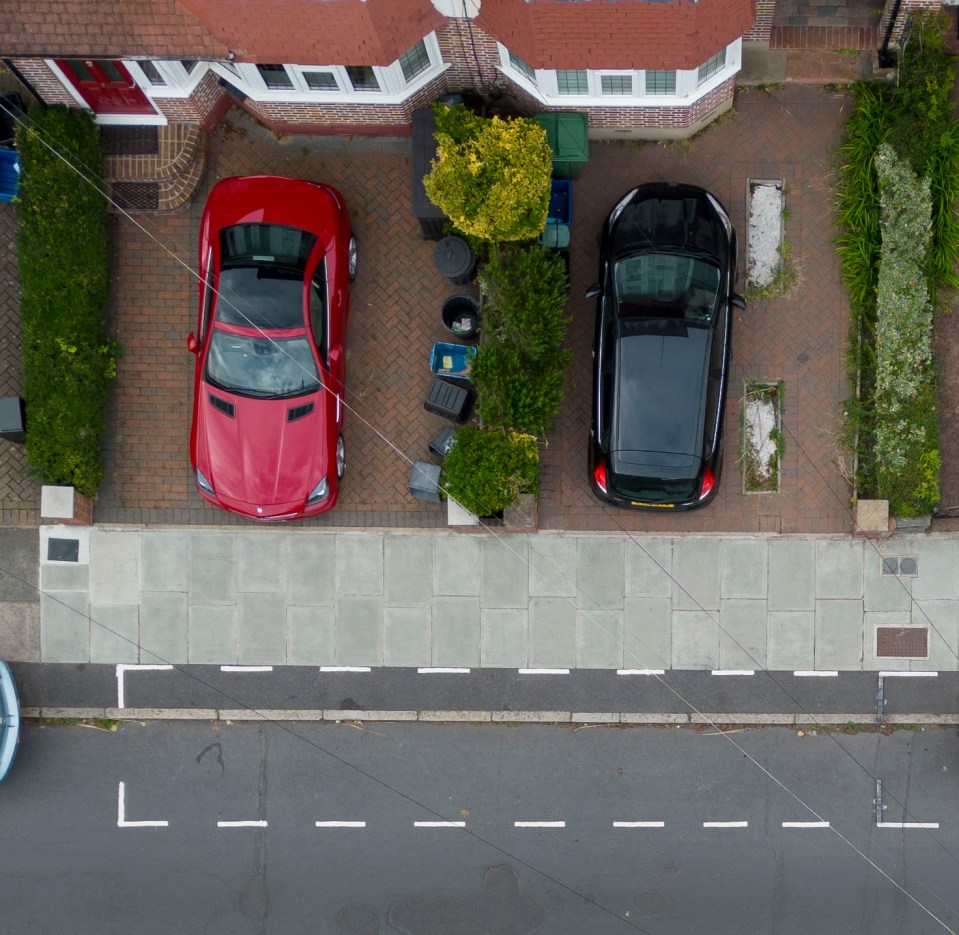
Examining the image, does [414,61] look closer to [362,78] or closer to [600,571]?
[362,78]

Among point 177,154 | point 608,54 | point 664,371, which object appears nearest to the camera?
point 608,54

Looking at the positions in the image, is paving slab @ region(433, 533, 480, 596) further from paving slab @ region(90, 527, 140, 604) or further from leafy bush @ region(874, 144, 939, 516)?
leafy bush @ region(874, 144, 939, 516)

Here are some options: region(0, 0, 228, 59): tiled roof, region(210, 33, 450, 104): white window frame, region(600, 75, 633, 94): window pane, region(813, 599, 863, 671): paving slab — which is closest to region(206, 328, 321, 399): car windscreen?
region(210, 33, 450, 104): white window frame

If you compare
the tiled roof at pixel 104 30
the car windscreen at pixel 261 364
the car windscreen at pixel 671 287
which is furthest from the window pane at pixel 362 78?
the car windscreen at pixel 671 287

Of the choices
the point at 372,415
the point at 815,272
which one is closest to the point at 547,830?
the point at 372,415

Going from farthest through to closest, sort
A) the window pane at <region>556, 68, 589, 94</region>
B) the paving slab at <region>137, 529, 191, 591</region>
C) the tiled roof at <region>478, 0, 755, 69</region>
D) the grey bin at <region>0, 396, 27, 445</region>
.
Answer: the paving slab at <region>137, 529, 191, 591</region>, the grey bin at <region>0, 396, 27, 445</region>, the window pane at <region>556, 68, 589, 94</region>, the tiled roof at <region>478, 0, 755, 69</region>

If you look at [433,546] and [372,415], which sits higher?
[372,415]

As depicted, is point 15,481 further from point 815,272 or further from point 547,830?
point 815,272
